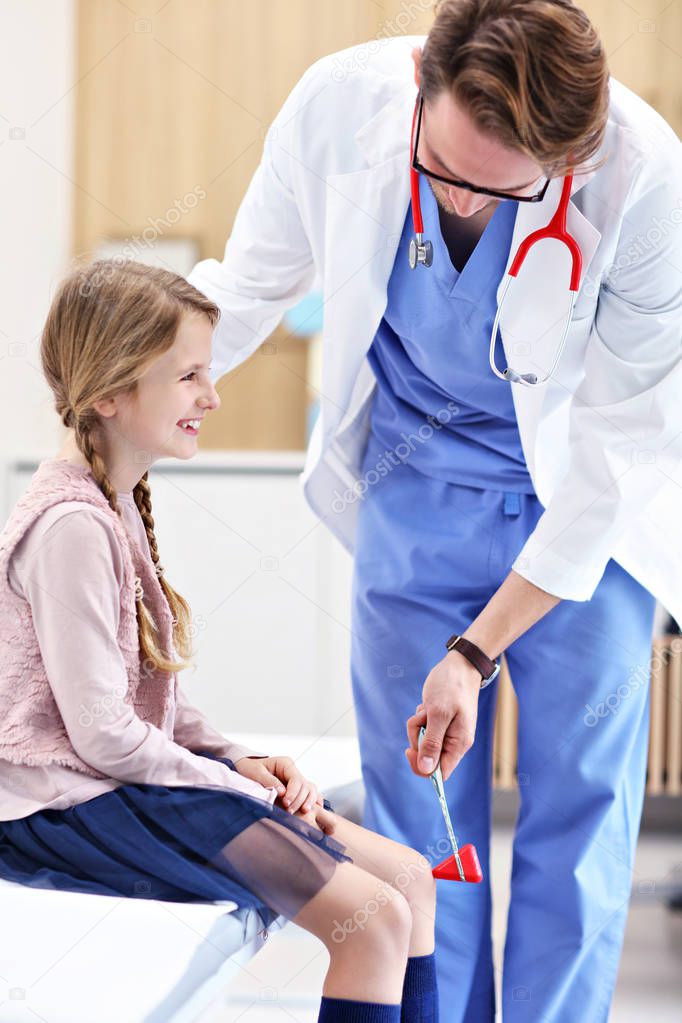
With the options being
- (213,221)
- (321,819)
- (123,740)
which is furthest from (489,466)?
(213,221)

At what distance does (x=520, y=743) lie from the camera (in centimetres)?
137

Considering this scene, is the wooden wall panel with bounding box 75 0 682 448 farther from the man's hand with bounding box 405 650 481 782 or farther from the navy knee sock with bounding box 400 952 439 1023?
the navy knee sock with bounding box 400 952 439 1023

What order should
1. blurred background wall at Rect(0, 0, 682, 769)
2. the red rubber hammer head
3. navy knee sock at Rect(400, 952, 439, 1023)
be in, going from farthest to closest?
blurred background wall at Rect(0, 0, 682, 769) < the red rubber hammer head < navy knee sock at Rect(400, 952, 439, 1023)

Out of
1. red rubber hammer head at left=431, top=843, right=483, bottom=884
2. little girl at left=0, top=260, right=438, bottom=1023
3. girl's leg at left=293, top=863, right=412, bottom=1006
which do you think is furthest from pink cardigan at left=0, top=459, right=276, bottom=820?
red rubber hammer head at left=431, top=843, right=483, bottom=884

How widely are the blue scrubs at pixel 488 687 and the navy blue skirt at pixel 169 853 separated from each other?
0.38 meters

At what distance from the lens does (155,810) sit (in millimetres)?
1024

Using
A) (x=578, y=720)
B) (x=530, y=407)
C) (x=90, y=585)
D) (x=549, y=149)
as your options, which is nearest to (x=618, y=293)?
(x=530, y=407)

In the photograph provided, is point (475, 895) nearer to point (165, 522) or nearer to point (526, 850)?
point (526, 850)

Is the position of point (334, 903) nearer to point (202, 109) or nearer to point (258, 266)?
point (258, 266)

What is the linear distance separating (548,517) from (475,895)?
495 millimetres

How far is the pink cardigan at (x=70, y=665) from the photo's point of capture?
1.02m

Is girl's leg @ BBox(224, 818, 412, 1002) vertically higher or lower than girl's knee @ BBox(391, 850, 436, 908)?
higher

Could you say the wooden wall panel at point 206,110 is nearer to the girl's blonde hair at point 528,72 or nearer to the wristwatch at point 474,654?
the wristwatch at point 474,654

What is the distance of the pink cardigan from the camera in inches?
40.2
